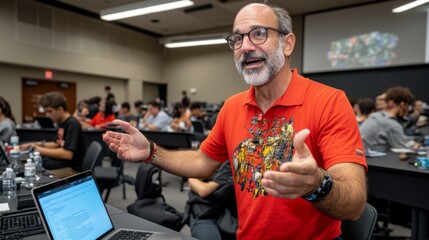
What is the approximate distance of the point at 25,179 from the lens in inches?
85.2

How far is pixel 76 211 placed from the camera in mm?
1120

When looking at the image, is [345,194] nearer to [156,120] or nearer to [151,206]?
[151,206]

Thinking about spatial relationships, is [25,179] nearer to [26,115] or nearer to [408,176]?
[408,176]

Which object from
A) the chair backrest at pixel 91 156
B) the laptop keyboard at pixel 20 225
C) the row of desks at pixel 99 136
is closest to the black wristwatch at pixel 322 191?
the laptop keyboard at pixel 20 225

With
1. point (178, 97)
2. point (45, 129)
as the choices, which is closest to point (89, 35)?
point (178, 97)

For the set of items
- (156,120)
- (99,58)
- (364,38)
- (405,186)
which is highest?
(364,38)

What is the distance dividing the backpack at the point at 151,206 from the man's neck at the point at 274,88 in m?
0.99

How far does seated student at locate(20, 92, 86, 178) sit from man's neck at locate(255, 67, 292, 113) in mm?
2405

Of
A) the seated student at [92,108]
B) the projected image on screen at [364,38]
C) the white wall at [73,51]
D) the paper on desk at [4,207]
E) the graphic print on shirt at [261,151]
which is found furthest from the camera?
the white wall at [73,51]

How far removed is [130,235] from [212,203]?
0.88 metres

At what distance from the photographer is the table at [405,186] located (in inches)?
90.7

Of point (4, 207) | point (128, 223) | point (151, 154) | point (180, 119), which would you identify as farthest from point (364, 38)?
point (4, 207)

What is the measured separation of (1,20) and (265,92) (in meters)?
8.87

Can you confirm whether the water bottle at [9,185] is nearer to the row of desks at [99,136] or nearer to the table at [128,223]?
the table at [128,223]
